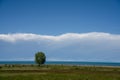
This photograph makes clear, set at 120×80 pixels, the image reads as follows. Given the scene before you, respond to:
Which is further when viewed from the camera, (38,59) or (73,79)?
(38,59)

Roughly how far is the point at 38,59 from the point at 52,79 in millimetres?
93024

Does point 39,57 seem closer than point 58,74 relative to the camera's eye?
No

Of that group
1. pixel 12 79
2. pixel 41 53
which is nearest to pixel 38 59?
pixel 41 53

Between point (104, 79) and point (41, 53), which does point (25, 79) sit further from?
point (41, 53)

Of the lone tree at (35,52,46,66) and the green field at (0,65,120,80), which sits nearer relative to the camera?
the green field at (0,65,120,80)

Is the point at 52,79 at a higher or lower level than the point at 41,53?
lower

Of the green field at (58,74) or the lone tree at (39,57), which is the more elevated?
the lone tree at (39,57)

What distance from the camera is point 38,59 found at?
147 meters

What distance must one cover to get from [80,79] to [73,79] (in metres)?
1.64

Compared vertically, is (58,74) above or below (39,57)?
below

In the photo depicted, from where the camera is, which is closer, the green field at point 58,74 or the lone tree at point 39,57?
the green field at point 58,74

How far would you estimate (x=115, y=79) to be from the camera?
55844 mm

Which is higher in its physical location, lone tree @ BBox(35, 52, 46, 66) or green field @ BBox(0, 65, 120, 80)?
lone tree @ BBox(35, 52, 46, 66)

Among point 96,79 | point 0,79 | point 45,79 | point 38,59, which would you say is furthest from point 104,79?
point 38,59
